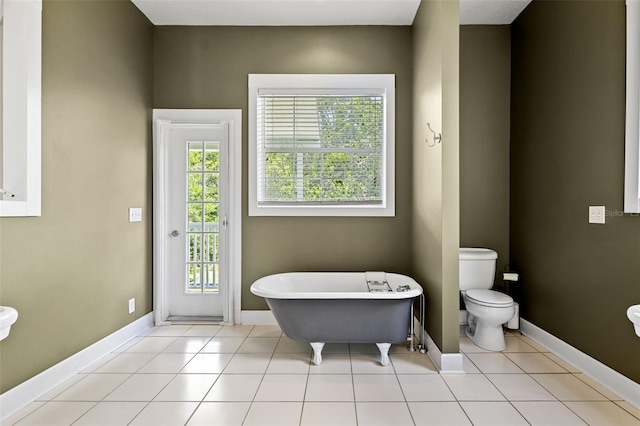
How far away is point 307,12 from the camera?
3.07m

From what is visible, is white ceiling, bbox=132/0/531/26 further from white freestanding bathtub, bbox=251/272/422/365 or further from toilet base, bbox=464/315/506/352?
toilet base, bbox=464/315/506/352

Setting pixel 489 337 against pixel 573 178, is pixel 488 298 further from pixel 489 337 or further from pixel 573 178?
pixel 573 178

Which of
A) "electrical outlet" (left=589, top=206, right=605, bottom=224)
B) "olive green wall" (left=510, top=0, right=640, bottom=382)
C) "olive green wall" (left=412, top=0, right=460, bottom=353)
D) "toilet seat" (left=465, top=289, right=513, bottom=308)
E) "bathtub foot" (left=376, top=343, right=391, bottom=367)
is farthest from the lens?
"toilet seat" (left=465, top=289, right=513, bottom=308)

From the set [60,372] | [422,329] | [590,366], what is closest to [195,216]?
[60,372]

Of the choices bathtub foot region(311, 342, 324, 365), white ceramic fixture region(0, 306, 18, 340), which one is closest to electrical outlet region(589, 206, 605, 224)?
bathtub foot region(311, 342, 324, 365)

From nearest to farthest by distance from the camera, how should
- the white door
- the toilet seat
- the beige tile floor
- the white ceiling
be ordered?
1. the beige tile floor
2. the toilet seat
3. the white ceiling
4. the white door

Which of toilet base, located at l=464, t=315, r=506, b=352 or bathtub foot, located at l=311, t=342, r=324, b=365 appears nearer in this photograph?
bathtub foot, located at l=311, t=342, r=324, b=365

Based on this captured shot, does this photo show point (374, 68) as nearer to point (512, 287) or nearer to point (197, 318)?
point (512, 287)

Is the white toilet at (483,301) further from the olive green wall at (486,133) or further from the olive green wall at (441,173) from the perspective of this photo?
the olive green wall at (441,173)

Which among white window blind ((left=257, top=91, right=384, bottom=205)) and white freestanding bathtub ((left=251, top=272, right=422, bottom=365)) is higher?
white window blind ((left=257, top=91, right=384, bottom=205))

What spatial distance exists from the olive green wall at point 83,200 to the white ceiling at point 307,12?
13.6 inches

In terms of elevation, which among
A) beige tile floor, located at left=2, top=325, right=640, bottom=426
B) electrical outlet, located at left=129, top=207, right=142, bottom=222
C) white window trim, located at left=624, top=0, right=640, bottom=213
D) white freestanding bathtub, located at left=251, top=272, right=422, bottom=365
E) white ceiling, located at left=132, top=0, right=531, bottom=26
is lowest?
beige tile floor, located at left=2, top=325, right=640, bottom=426

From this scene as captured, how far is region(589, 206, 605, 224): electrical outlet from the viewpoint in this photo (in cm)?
217

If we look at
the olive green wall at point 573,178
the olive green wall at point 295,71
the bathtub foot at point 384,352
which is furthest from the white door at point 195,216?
the olive green wall at point 573,178
